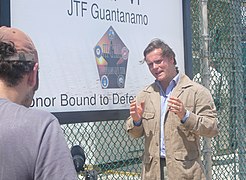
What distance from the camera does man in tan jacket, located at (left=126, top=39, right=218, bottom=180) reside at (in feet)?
10.4

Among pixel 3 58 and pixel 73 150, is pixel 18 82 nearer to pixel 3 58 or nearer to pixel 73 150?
pixel 3 58

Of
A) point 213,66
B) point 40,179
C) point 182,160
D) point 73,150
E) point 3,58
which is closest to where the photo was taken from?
point 40,179

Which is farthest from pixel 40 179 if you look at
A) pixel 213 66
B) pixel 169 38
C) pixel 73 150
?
pixel 213 66

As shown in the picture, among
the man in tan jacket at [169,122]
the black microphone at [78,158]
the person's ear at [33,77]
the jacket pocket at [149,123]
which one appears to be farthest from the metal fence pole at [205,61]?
the person's ear at [33,77]

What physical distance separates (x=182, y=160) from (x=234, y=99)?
187 cm

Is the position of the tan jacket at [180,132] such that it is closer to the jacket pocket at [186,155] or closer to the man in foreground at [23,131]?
the jacket pocket at [186,155]

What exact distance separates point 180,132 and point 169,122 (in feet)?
0.34

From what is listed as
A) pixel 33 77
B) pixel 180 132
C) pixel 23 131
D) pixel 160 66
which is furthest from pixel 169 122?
pixel 23 131

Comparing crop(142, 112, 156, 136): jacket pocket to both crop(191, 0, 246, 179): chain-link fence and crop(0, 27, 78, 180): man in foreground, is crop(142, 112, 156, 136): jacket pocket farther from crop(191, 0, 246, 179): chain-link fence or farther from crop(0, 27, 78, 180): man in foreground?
crop(0, 27, 78, 180): man in foreground

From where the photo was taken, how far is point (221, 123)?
4926 millimetres

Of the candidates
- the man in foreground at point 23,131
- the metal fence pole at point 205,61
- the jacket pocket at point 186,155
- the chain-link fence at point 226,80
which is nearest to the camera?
the man in foreground at point 23,131

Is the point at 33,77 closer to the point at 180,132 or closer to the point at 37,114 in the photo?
the point at 37,114

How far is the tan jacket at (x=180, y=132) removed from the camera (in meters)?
3.16

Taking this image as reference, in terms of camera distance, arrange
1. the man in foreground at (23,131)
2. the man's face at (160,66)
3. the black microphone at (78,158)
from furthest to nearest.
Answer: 1. the man's face at (160,66)
2. the black microphone at (78,158)
3. the man in foreground at (23,131)
